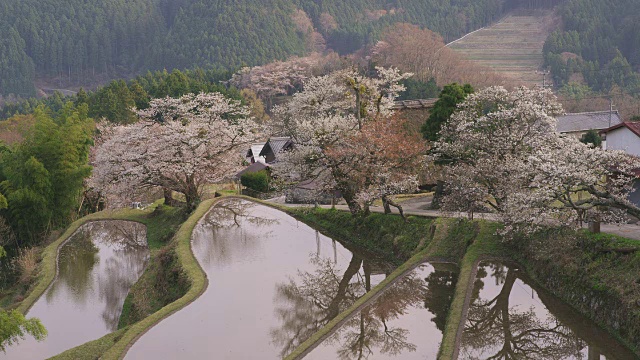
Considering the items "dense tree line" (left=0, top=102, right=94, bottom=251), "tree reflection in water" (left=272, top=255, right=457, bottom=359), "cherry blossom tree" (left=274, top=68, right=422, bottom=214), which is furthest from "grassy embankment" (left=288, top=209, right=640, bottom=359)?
"dense tree line" (left=0, top=102, right=94, bottom=251)

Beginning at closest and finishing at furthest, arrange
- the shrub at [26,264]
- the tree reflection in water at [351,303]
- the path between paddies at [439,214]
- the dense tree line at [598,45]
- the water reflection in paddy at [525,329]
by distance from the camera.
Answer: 1. the water reflection in paddy at [525,329]
2. the tree reflection in water at [351,303]
3. the path between paddies at [439,214]
4. the shrub at [26,264]
5. the dense tree line at [598,45]

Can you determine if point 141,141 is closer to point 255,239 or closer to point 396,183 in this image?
point 255,239

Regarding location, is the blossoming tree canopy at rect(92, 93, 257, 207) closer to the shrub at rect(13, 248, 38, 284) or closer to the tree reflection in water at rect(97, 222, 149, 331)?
the tree reflection in water at rect(97, 222, 149, 331)

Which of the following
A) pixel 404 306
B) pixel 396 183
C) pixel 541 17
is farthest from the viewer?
pixel 541 17

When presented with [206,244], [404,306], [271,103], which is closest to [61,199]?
[206,244]

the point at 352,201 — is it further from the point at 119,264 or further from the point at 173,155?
the point at 173,155

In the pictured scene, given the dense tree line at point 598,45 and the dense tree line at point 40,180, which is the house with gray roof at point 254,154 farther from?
the dense tree line at point 598,45

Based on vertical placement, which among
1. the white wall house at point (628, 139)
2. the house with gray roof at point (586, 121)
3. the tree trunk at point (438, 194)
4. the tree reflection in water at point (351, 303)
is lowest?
the house with gray roof at point (586, 121)

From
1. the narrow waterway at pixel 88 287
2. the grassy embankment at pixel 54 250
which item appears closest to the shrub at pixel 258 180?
the grassy embankment at pixel 54 250
